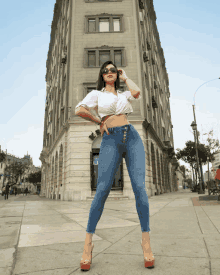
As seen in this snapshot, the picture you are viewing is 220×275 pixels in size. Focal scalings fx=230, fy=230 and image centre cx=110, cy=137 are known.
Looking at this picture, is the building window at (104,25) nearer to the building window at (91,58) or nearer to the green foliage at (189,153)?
the building window at (91,58)

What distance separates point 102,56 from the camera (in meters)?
18.8

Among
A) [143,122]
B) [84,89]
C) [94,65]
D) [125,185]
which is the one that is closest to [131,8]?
[94,65]

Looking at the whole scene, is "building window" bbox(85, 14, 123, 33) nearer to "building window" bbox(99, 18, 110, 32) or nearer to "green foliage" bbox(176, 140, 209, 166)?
"building window" bbox(99, 18, 110, 32)

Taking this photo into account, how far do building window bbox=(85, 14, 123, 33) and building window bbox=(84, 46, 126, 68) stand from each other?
1.98 meters

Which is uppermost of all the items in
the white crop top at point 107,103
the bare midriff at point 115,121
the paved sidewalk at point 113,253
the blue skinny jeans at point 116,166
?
the white crop top at point 107,103

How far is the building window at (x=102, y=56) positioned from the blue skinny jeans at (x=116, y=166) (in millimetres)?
17115

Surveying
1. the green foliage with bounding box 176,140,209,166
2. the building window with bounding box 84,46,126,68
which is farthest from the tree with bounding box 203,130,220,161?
the building window with bounding box 84,46,126,68

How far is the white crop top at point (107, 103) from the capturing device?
8.00ft

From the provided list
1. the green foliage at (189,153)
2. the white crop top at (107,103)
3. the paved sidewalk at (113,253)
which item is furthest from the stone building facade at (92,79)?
the white crop top at (107,103)

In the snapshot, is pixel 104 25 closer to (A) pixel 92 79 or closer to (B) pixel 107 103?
(A) pixel 92 79

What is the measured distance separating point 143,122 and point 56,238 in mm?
13963

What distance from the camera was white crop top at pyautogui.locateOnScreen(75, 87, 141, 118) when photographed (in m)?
2.44

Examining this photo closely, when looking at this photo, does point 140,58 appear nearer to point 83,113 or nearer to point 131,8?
point 131,8

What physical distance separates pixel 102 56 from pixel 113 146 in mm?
17804
